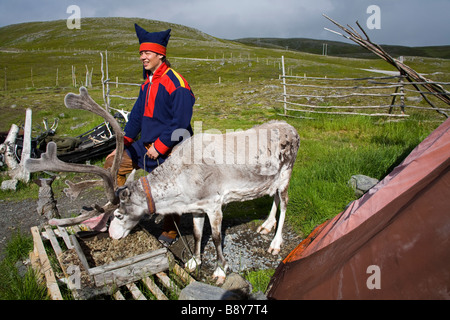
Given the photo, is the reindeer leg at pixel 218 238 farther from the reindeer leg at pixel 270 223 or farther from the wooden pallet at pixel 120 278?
the reindeer leg at pixel 270 223

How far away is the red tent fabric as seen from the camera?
1904 mm

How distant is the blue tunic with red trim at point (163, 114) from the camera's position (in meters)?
3.49

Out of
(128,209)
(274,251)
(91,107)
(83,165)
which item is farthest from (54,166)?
(274,251)

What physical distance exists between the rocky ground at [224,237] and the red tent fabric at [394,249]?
879mm

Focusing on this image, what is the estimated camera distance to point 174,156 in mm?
3379

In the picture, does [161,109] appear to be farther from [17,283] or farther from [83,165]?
[17,283]

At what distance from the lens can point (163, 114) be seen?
360 cm

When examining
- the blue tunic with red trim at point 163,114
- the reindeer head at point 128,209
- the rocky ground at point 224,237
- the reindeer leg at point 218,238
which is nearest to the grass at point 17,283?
the rocky ground at point 224,237

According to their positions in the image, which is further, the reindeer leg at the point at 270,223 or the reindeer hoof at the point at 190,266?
the reindeer leg at the point at 270,223

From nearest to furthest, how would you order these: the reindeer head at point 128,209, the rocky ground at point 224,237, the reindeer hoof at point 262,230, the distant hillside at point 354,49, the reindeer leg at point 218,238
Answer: the reindeer head at point 128,209
the reindeer leg at point 218,238
the rocky ground at point 224,237
the reindeer hoof at point 262,230
the distant hillside at point 354,49

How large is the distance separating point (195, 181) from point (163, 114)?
934mm

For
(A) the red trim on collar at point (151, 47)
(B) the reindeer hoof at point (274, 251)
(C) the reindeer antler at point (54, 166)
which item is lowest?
(B) the reindeer hoof at point (274, 251)
